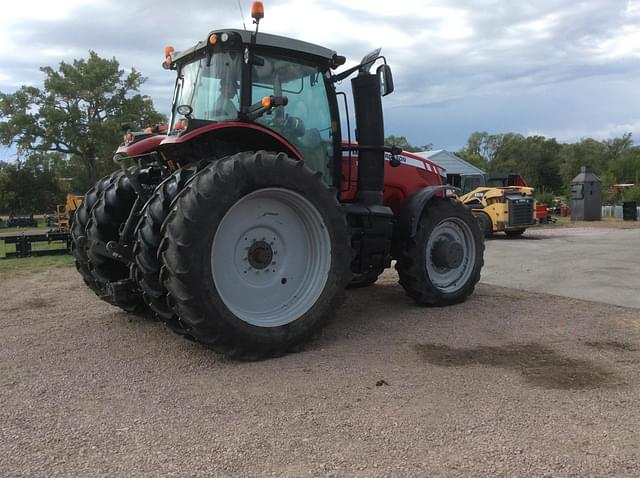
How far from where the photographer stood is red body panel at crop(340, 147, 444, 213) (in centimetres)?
596

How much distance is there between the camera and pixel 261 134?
4945mm

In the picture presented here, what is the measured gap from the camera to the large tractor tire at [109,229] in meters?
5.24

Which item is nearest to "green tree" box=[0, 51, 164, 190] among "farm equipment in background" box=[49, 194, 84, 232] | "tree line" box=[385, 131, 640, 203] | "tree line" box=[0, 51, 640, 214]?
"tree line" box=[0, 51, 640, 214]

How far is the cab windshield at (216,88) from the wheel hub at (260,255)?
121 centimetres

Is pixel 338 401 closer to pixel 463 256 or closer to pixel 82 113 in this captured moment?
pixel 463 256

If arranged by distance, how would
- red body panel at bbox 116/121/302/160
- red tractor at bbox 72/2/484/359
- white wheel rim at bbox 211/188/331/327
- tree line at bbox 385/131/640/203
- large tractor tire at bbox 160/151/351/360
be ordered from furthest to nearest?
tree line at bbox 385/131/640/203 < red body panel at bbox 116/121/302/160 < white wheel rim at bbox 211/188/331/327 < red tractor at bbox 72/2/484/359 < large tractor tire at bbox 160/151/351/360

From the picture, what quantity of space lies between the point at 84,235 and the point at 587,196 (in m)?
25.7

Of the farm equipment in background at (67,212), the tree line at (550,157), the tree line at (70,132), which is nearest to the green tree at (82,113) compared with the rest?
the tree line at (70,132)

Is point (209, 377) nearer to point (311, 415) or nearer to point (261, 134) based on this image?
point (311, 415)

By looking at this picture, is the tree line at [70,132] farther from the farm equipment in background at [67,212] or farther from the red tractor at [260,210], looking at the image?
the red tractor at [260,210]

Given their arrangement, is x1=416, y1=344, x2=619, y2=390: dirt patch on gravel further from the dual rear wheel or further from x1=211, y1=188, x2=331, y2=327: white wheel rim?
x1=211, y1=188, x2=331, y2=327: white wheel rim

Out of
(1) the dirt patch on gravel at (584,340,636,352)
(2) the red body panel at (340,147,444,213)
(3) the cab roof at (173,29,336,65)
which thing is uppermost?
(3) the cab roof at (173,29,336,65)

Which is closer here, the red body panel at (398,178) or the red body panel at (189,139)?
the red body panel at (189,139)

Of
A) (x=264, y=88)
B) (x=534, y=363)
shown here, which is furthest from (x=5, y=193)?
(x=534, y=363)
